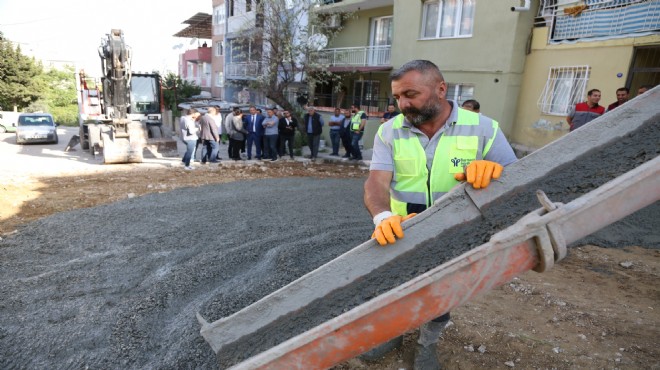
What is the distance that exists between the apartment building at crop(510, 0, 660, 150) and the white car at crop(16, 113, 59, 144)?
58.9ft

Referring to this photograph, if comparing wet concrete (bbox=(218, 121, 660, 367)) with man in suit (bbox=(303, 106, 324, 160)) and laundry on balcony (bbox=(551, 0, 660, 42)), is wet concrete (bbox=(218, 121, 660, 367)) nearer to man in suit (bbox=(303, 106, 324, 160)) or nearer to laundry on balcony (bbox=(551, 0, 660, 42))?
laundry on balcony (bbox=(551, 0, 660, 42))

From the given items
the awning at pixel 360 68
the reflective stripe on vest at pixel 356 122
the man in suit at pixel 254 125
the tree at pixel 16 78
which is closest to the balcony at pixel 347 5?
the awning at pixel 360 68

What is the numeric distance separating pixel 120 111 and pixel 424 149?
11.9m

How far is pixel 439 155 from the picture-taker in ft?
7.89

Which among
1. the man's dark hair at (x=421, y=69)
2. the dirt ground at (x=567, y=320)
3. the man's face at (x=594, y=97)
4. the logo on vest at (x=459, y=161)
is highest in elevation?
the man's face at (x=594, y=97)

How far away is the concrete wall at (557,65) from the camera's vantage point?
9.36m

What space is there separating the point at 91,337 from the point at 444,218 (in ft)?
8.69

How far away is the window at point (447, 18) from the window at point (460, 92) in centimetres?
164

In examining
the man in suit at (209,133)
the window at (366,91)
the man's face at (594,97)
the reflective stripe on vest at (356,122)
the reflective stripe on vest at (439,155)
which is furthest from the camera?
the window at (366,91)

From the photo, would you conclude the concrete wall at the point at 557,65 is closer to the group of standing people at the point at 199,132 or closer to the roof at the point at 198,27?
the group of standing people at the point at 199,132

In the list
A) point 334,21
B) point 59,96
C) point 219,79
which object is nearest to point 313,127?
point 334,21

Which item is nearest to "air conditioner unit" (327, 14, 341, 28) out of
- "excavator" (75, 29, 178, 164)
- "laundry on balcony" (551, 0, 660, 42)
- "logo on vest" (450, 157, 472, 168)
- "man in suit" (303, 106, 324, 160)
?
"man in suit" (303, 106, 324, 160)

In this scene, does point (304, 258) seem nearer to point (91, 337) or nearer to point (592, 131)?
point (91, 337)

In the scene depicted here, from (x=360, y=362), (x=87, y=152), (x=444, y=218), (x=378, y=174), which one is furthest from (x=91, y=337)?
(x=87, y=152)
